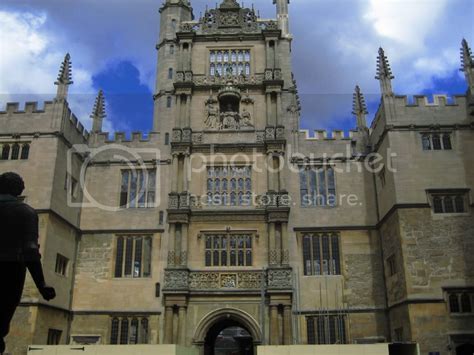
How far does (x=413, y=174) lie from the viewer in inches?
902

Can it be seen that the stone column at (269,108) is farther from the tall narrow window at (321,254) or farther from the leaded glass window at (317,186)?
the tall narrow window at (321,254)

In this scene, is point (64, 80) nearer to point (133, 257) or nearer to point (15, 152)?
point (15, 152)

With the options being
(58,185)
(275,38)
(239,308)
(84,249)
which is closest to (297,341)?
(239,308)

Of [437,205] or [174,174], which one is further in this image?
[174,174]

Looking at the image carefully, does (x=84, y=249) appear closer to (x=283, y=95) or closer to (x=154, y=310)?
(x=154, y=310)

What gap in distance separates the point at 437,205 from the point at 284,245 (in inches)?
292

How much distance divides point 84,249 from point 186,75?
1125 cm

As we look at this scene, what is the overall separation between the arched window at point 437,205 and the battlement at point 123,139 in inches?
583

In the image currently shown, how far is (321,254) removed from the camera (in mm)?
25172

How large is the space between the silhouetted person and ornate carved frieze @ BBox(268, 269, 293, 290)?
1812 centimetres

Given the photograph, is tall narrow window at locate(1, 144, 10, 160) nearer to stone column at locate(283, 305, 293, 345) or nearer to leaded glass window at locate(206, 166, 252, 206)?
leaded glass window at locate(206, 166, 252, 206)

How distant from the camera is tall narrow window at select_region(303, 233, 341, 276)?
81.4ft

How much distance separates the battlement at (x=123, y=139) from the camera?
2797 centimetres

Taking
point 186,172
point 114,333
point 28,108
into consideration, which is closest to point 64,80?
point 28,108
